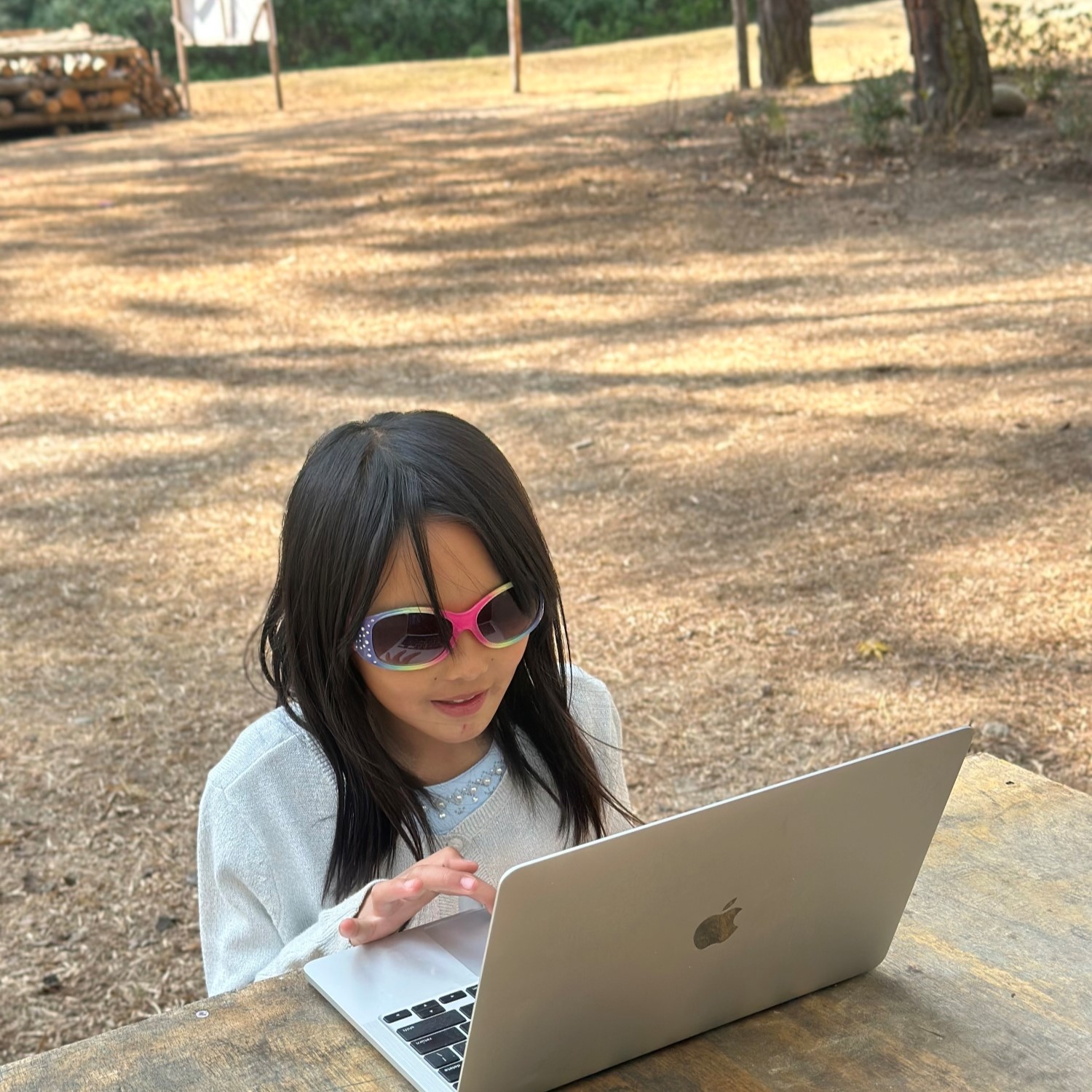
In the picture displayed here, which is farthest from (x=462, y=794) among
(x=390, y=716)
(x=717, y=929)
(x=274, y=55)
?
(x=274, y=55)

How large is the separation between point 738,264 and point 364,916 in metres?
7.81

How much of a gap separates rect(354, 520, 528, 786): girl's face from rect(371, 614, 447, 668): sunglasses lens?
0.02 meters

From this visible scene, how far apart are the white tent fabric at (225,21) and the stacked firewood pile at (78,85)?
867 millimetres

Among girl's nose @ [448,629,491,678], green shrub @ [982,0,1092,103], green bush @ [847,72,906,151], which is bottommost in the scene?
girl's nose @ [448,629,491,678]

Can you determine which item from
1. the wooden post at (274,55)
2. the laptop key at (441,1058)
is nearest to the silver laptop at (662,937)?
the laptop key at (441,1058)

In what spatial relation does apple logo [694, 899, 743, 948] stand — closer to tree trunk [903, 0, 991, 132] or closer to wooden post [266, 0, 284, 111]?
tree trunk [903, 0, 991, 132]

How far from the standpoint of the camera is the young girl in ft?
5.16

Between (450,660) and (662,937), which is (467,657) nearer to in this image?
(450,660)

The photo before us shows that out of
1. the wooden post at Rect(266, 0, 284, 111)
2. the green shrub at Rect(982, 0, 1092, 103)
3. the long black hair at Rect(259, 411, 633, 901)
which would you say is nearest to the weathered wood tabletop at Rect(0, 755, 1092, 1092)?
the long black hair at Rect(259, 411, 633, 901)

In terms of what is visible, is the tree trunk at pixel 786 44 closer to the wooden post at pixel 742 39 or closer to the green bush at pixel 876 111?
the wooden post at pixel 742 39

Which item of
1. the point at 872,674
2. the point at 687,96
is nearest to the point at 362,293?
the point at 872,674

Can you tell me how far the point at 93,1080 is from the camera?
51.6 inches

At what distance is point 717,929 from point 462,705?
0.46 m

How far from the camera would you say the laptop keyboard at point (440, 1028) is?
4.29ft
